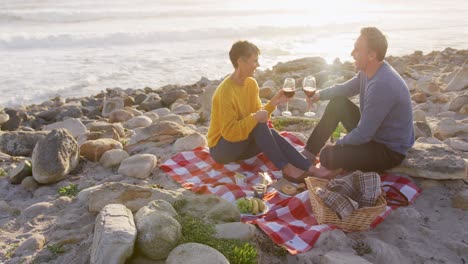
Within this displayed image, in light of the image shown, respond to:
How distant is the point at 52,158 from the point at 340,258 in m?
4.02

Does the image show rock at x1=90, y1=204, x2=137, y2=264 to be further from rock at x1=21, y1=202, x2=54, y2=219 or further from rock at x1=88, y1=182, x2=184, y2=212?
rock at x1=21, y1=202, x2=54, y2=219

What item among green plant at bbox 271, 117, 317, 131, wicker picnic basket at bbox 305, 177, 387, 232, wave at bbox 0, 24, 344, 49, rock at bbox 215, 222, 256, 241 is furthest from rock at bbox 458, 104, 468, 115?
wave at bbox 0, 24, 344, 49

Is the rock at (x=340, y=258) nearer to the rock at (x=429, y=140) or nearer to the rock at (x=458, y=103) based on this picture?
the rock at (x=429, y=140)

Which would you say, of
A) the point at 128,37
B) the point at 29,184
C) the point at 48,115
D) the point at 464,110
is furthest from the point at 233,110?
the point at 128,37

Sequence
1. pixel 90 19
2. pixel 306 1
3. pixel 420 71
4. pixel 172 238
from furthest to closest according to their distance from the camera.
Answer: pixel 306 1
pixel 90 19
pixel 420 71
pixel 172 238

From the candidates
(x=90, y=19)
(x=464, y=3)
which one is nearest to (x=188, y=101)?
(x=90, y=19)

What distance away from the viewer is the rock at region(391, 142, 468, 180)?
5078mm

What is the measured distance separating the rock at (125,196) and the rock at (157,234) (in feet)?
2.60

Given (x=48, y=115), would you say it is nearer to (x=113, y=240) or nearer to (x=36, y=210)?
(x=36, y=210)

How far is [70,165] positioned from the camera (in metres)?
6.25

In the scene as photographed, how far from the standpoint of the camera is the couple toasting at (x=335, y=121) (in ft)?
15.9

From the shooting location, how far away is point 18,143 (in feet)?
24.4

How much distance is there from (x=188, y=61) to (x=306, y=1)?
26128mm

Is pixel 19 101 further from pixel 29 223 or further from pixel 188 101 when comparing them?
pixel 29 223
